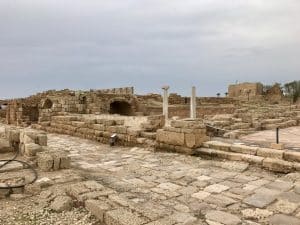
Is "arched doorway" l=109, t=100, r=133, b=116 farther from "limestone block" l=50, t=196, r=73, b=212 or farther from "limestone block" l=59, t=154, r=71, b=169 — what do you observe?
"limestone block" l=50, t=196, r=73, b=212

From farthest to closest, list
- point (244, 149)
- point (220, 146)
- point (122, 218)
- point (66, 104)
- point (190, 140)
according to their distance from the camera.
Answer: point (66, 104), point (190, 140), point (220, 146), point (244, 149), point (122, 218)

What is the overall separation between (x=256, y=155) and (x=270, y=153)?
1.18 ft

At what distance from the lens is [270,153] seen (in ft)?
23.4

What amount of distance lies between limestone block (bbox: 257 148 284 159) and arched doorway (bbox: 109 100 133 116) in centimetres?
1698

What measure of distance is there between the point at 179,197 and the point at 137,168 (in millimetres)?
2310

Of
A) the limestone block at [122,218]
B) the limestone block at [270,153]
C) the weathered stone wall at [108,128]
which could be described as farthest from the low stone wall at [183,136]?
the limestone block at [122,218]

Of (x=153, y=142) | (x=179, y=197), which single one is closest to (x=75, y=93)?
(x=153, y=142)

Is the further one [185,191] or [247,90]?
[247,90]

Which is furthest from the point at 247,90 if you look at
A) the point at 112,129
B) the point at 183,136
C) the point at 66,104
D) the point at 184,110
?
the point at 183,136

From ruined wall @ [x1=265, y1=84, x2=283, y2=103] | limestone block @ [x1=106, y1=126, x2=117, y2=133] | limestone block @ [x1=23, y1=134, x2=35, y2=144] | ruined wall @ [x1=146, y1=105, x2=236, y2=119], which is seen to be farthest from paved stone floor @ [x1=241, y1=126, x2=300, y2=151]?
ruined wall @ [x1=265, y1=84, x2=283, y2=103]

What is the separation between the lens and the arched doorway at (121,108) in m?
24.2

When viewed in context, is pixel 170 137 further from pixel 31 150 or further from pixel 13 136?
pixel 13 136

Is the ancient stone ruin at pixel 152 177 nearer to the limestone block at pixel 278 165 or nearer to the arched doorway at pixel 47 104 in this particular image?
the limestone block at pixel 278 165

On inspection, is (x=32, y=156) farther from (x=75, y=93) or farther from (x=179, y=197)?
(x=75, y=93)
